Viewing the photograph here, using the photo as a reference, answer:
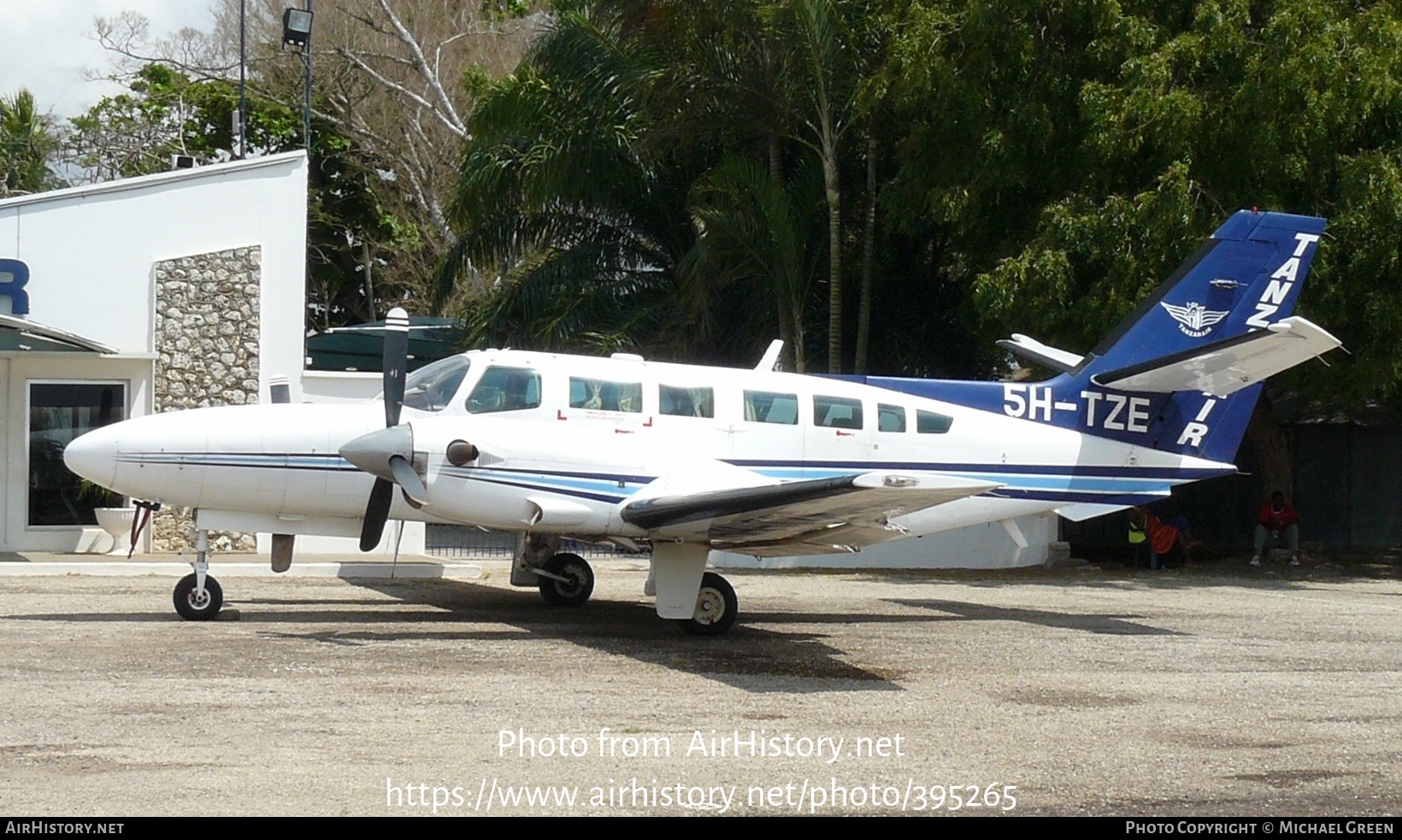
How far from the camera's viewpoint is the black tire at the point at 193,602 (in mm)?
12477

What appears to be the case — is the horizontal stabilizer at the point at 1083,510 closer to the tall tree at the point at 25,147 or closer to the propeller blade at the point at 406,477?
the propeller blade at the point at 406,477

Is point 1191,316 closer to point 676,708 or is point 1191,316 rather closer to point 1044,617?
point 1044,617

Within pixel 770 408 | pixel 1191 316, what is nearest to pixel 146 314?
pixel 770 408

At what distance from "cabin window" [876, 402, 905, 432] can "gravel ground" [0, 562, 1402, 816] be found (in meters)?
1.98

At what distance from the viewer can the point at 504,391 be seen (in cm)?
1236

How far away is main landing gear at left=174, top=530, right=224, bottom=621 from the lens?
12.5 m

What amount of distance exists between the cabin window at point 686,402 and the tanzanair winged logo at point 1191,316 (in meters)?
5.37

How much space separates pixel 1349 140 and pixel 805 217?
8263mm

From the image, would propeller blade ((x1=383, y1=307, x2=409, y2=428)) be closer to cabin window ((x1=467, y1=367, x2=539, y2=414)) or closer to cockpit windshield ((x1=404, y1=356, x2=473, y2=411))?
cockpit windshield ((x1=404, y1=356, x2=473, y2=411))

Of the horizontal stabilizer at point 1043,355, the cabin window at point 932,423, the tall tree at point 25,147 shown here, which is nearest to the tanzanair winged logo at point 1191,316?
the horizontal stabilizer at point 1043,355

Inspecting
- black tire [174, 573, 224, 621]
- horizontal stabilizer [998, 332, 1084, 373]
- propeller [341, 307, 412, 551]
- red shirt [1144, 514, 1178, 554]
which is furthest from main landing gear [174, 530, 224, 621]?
red shirt [1144, 514, 1178, 554]

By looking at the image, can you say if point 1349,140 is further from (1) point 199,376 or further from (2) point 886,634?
(1) point 199,376

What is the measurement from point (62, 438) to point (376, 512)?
29.7 ft

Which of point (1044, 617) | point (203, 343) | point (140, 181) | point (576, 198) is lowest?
point (1044, 617)
